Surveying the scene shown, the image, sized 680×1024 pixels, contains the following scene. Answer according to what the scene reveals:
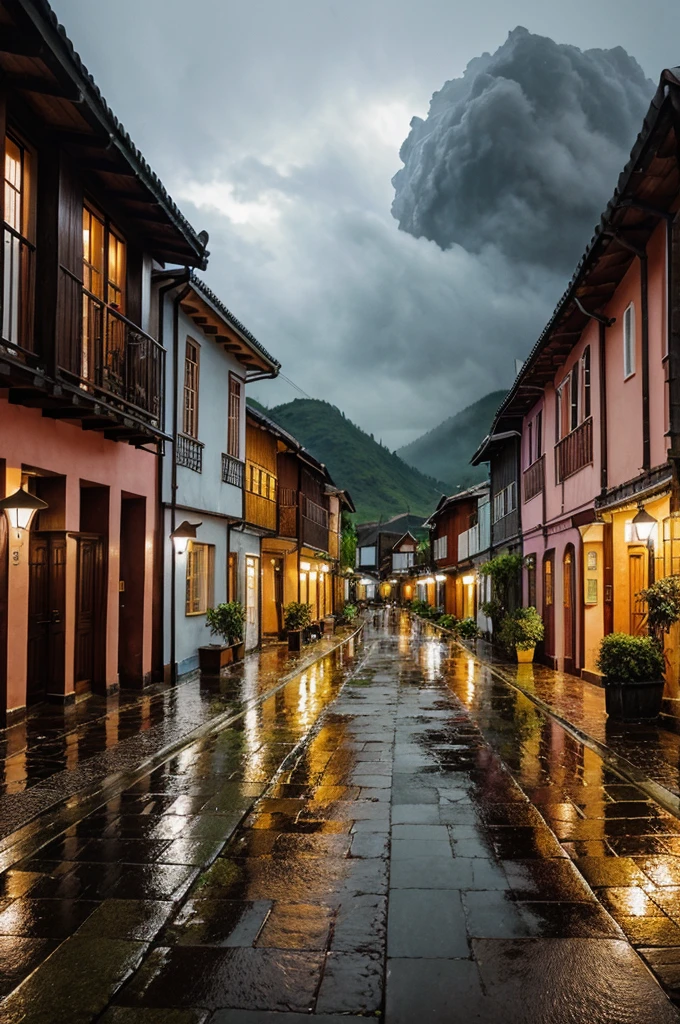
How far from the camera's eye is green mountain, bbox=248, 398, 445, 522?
144750 millimetres

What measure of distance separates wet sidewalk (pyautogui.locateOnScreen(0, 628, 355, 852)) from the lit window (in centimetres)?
782

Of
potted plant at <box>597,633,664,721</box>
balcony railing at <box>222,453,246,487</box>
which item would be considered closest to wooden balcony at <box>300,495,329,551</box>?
balcony railing at <box>222,453,246,487</box>

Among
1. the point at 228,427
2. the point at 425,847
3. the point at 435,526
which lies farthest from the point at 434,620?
the point at 425,847

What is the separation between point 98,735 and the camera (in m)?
9.35

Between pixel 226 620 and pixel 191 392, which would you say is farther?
pixel 226 620

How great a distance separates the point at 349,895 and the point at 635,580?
10141mm

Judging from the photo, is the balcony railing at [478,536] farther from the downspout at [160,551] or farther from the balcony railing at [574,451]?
the downspout at [160,551]

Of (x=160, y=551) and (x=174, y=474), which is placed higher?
(x=174, y=474)

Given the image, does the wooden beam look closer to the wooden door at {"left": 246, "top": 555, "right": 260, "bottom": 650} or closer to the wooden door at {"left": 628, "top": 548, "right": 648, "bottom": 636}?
the wooden door at {"left": 628, "top": 548, "right": 648, "bottom": 636}

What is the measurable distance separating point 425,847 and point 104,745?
15.1ft

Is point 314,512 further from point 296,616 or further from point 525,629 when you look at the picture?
point 525,629

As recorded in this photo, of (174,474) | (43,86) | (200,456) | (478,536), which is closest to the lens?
(43,86)

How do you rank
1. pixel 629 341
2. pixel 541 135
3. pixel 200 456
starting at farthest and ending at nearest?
pixel 541 135, pixel 200 456, pixel 629 341

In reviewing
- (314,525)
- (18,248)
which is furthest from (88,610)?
(314,525)
